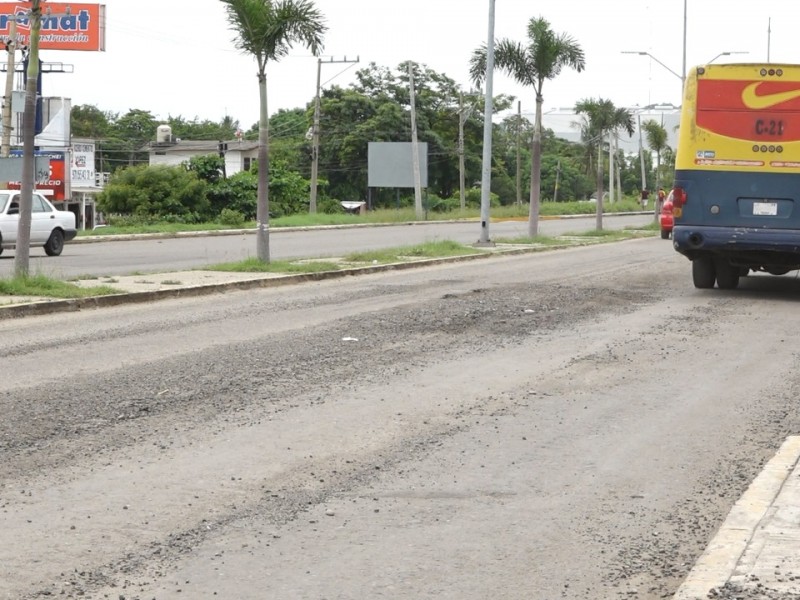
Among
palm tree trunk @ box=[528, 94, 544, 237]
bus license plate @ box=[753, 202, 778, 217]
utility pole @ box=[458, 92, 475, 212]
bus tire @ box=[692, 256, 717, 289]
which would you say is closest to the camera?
bus license plate @ box=[753, 202, 778, 217]

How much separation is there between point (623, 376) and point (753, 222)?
8457 mm

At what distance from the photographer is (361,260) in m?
25.9

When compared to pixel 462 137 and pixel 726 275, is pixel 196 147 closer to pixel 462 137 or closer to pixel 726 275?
pixel 462 137

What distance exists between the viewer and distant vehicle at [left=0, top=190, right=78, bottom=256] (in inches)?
1131

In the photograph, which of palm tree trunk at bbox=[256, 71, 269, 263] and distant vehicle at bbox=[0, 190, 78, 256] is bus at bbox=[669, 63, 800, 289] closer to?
palm tree trunk at bbox=[256, 71, 269, 263]

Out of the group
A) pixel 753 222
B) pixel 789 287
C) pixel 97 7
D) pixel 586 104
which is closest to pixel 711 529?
pixel 753 222

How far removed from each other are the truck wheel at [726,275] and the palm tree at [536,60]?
52.4 ft

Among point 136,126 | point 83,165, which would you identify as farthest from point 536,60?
point 136,126

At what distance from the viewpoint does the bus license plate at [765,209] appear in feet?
61.5

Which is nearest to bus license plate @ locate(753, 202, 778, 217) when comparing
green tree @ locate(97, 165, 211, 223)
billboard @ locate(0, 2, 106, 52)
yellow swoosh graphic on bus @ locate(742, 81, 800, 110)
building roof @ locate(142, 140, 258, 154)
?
yellow swoosh graphic on bus @ locate(742, 81, 800, 110)

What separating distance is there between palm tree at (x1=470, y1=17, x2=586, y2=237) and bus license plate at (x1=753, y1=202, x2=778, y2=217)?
57.8 feet

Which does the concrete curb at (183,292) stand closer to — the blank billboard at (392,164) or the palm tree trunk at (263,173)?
the palm tree trunk at (263,173)

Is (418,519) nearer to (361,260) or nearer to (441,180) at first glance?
(361,260)

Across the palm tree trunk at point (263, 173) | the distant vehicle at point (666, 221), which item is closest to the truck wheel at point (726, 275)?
the palm tree trunk at point (263, 173)
